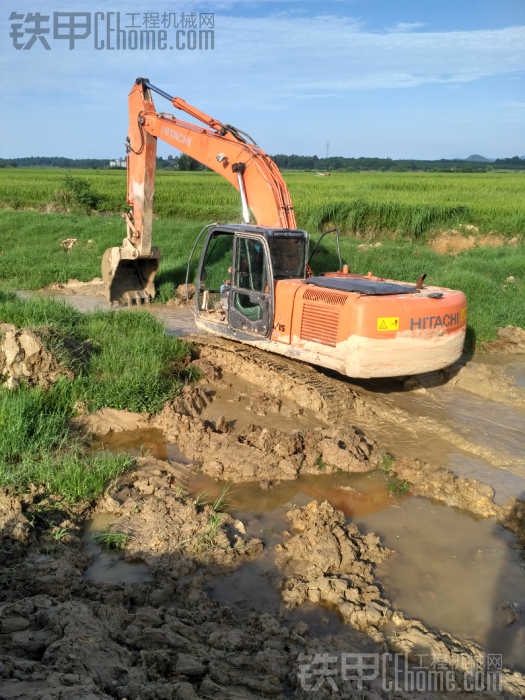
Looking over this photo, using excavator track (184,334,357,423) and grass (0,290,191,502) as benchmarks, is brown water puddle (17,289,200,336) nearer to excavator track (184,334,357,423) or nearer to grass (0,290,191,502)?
grass (0,290,191,502)

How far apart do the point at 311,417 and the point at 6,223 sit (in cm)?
1429

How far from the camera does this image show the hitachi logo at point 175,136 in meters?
8.55

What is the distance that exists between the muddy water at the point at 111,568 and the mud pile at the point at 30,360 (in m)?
2.48

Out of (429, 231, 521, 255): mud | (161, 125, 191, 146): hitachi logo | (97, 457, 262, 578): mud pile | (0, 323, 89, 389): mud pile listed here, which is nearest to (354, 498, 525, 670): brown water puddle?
(97, 457, 262, 578): mud pile

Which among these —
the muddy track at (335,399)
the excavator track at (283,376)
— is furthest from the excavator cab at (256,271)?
the muddy track at (335,399)

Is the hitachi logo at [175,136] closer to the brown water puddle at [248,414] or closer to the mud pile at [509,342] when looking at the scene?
the brown water puddle at [248,414]

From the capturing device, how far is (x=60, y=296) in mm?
12227

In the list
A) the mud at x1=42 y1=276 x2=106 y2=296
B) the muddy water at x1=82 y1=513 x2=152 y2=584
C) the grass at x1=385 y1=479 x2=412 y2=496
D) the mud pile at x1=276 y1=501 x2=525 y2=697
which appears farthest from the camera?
the mud at x1=42 y1=276 x2=106 y2=296

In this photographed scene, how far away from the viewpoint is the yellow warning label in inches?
234

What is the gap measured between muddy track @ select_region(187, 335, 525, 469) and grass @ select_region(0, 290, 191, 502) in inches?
33.8

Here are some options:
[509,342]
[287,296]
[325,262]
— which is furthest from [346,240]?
[287,296]

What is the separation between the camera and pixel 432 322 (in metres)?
6.22

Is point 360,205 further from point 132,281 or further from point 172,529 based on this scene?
point 172,529

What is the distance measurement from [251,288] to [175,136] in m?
3.24
